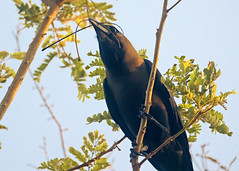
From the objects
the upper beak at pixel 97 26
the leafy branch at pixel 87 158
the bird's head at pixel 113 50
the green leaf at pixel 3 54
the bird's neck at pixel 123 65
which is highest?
the upper beak at pixel 97 26

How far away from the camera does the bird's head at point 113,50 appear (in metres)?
4.41

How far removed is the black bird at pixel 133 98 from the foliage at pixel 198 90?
0.97m

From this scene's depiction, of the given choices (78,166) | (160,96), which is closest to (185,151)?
(160,96)

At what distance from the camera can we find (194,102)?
3.05 m

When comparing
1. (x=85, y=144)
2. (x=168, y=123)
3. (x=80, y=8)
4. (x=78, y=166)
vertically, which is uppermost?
(x=80, y=8)

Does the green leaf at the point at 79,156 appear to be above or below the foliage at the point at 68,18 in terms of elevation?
below

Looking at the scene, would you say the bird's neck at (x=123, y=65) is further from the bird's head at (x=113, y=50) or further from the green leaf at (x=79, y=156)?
the green leaf at (x=79, y=156)

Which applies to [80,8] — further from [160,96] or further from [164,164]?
[164,164]

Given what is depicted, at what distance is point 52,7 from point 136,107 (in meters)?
1.69

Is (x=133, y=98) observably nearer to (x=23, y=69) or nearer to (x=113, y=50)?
(x=113, y=50)

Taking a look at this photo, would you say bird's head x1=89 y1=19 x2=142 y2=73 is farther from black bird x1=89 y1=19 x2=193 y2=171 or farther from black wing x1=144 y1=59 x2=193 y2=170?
black wing x1=144 y1=59 x2=193 y2=170

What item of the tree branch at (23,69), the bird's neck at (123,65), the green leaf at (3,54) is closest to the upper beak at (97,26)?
the bird's neck at (123,65)

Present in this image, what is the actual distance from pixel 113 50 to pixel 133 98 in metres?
0.71

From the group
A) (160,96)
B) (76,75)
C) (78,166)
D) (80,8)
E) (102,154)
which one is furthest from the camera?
(160,96)
